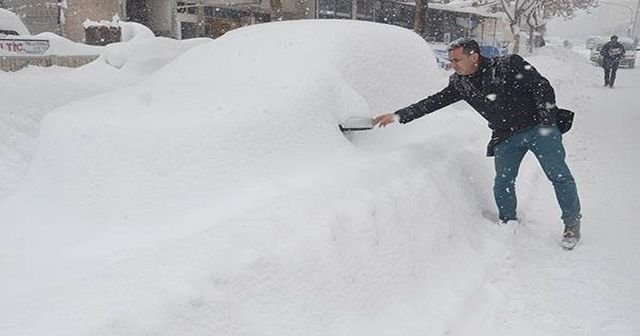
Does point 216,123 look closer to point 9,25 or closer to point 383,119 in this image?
point 383,119

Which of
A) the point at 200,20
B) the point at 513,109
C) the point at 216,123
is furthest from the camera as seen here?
the point at 200,20

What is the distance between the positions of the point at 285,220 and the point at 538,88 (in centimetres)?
200

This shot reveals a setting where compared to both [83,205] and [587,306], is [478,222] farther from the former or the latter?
[83,205]

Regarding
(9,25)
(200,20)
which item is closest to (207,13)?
(200,20)

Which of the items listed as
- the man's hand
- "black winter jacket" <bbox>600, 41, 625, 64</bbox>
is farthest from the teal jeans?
"black winter jacket" <bbox>600, 41, 625, 64</bbox>

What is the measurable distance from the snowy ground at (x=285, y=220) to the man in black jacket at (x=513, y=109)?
1.17ft

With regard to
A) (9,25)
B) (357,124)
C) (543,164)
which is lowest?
(543,164)

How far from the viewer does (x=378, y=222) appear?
3010 millimetres

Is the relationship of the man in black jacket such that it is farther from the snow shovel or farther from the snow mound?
the snow mound

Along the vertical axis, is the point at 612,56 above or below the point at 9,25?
below

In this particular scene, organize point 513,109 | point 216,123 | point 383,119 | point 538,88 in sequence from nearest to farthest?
point 216,123 → point 538,88 → point 513,109 → point 383,119

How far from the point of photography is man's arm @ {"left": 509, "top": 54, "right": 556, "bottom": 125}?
3498 mm

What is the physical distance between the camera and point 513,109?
363 cm

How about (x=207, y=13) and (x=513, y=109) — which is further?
(x=207, y=13)
